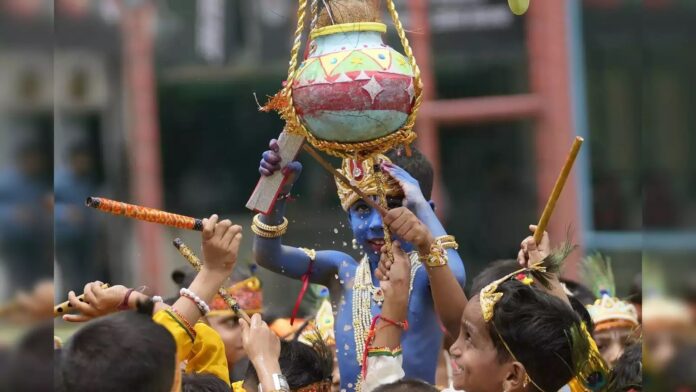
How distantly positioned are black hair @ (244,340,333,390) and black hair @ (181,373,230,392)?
34cm

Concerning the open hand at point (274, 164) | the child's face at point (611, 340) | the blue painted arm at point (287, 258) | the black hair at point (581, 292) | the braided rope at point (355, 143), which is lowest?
the child's face at point (611, 340)

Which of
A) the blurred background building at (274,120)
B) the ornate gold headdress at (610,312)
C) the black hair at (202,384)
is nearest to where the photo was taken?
the black hair at (202,384)

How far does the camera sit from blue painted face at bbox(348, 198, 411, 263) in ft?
13.3

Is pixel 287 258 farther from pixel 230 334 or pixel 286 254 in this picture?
pixel 230 334

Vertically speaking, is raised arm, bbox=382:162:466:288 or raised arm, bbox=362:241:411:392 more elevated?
raised arm, bbox=382:162:466:288

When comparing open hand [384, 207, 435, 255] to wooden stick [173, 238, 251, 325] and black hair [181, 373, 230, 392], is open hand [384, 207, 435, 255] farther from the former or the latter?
black hair [181, 373, 230, 392]

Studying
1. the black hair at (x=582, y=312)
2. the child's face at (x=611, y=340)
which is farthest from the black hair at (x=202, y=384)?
the child's face at (x=611, y=340)

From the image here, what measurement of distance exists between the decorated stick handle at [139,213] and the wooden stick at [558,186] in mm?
1026

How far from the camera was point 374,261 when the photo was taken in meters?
4.17

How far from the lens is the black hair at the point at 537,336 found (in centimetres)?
354

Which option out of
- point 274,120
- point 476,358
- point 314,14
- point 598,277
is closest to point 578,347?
point 476,358

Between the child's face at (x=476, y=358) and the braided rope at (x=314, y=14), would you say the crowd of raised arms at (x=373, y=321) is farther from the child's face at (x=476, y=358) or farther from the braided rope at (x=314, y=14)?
the braided rope at (x=314, y=14)

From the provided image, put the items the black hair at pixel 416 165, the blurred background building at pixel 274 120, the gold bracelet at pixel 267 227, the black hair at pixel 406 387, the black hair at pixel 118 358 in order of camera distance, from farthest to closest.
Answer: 1. the blurred background building at pixel 274 120
2. the black hair at pixel 416 165
3. the gold bracelet at pixel 267 227
4. the black hair at pixel 406 387
5. the black hair at pixel 118 358

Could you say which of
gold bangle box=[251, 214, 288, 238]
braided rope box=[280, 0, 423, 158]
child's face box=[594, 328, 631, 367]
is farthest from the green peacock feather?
braided rope box=[280, 0, 423, 158]
